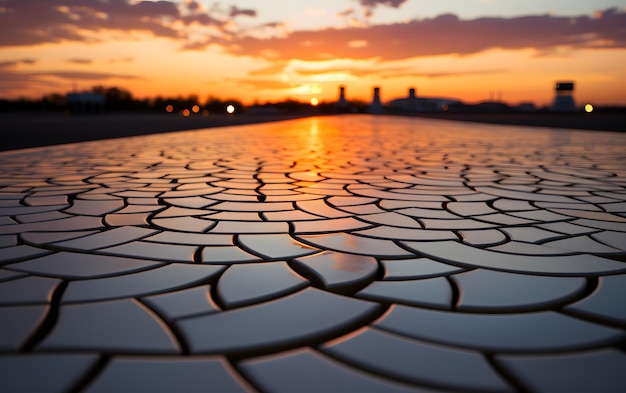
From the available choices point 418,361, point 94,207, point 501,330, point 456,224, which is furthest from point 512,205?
point 94,207

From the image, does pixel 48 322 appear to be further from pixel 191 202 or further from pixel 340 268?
pixel 191 202

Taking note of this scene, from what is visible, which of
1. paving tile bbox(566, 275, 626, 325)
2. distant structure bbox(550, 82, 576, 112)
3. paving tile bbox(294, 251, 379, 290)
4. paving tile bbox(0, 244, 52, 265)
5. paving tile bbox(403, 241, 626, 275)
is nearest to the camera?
paving tile bbox(566, 275, 626, 325)

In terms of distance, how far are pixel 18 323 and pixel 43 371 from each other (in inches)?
12.5

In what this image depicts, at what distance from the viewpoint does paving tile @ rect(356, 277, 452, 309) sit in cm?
141

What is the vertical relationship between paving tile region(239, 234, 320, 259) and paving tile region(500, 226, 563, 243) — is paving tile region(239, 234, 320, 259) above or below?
above

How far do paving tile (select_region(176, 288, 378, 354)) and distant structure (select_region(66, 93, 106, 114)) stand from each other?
46038 millimetres

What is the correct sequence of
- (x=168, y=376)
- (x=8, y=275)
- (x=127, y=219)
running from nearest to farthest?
(x=168, y=376) < (x=8, y=275) < (x=127, y=219)

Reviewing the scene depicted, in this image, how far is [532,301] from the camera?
4.66ft

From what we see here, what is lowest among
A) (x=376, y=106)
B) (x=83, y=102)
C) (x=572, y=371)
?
(x=572, y=371)

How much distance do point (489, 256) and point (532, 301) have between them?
44cm

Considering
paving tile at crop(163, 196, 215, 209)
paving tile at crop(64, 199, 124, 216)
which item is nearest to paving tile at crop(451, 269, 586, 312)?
paving tile at crop(163, 196, 215, 209)

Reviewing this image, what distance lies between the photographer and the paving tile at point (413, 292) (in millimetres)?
1407

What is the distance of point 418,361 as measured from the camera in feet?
3.53

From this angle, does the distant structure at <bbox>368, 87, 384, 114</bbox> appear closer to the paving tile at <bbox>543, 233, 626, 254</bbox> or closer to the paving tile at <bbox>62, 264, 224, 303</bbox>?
the paving tile at <bbox>543, 233, 626, 254</bbox>
